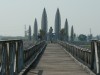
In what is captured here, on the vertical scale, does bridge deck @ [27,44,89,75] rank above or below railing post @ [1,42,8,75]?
below

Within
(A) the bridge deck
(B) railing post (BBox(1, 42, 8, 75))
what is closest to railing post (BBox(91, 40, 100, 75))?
(A) the bridge deck

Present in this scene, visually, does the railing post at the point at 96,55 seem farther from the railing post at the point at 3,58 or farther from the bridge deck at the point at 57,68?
the railing post at the point at 3,58

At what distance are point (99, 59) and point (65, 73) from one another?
9.97ft

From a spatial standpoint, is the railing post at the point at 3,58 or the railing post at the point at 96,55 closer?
the railing post at the point at 3,58

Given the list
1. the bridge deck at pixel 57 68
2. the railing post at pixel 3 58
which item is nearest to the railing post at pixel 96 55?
the bridge deck at pixel 57 68

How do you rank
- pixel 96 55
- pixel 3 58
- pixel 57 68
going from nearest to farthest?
pixel 3 58, pixel 96 55, pixel 57 68

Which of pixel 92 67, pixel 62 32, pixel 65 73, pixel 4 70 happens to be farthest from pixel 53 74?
pixel 62 32

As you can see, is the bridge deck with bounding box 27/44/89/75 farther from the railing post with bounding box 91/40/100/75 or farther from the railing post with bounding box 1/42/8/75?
the railing post with bounding box 1/42/8/75

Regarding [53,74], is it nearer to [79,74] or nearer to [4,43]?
[79,74]

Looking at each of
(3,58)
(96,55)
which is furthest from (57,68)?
(3,58)

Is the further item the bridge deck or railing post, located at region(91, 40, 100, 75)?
the bridge deck

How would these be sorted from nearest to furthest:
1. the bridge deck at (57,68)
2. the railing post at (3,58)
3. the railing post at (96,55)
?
1. the railing post at (3,58)
2. the railing post at (96,55)
3. the bridge deck at (57,68)

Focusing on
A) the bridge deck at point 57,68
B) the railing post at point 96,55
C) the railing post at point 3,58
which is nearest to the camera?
the railing post at point 3,58

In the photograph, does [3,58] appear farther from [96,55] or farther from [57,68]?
[57,68]
